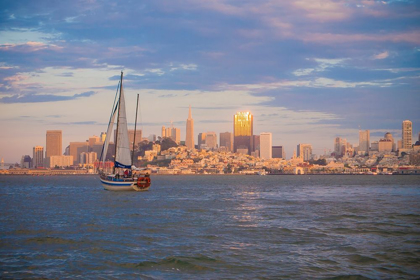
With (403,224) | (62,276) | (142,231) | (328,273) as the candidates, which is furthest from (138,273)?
(403,224)

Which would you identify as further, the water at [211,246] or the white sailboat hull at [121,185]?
the white sailboat hull at [121,185]

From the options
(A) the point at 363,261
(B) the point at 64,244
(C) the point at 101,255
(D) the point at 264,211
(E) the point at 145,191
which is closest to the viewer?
(A) the point at 363,261

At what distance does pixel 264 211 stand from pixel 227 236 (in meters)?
16.9

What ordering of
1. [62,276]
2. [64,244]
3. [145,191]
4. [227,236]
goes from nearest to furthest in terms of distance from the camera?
[62,276]
[64,244]
[227,236]
[145,191]

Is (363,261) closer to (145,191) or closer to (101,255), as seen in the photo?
(101,255)

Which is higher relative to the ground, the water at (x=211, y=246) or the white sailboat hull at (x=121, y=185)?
the white sailboat hull at (x=121, y=185)

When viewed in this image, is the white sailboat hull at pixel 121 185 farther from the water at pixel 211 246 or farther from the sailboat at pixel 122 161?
the water at pixel 211 246

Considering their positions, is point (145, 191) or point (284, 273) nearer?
point (284, 273)

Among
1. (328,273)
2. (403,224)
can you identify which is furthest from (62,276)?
(403,224)

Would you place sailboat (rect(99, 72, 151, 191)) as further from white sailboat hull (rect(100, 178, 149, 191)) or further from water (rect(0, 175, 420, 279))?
water (rect(0, 175, 420, 279))

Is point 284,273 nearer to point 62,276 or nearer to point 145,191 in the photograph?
point 62,276

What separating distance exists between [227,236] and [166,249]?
517 cm

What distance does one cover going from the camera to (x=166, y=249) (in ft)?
82.1

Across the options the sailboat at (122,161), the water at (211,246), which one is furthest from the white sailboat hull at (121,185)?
the water at (211,246)
